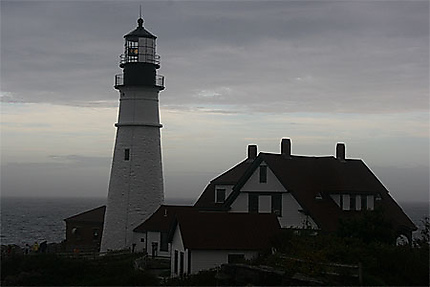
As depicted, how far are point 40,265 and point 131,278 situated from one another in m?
8.31

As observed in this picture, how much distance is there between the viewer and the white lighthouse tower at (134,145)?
4025 centimetres

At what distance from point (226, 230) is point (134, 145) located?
11651mm

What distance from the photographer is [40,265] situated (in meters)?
31.4

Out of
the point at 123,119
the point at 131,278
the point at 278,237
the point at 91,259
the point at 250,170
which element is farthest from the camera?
the point at 123,119

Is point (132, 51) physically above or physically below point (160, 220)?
above

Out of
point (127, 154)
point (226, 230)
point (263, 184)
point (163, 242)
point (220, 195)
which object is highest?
point (127, 154)

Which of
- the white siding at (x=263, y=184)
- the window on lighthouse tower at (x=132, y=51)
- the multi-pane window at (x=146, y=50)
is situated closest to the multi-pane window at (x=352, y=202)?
the white siding at (x=263, y=184)

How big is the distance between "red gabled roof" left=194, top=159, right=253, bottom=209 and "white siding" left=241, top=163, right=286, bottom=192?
3544mm

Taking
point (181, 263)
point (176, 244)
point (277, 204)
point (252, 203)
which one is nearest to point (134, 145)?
point (252, 203)

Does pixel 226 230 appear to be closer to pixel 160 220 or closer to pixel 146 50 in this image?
pixel 160 220

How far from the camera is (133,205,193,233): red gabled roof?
129 feet

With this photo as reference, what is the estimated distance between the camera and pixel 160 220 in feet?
Result: 130

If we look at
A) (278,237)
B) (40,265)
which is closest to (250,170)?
(278,237)

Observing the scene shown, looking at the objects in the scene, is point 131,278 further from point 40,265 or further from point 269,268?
point 40,265
